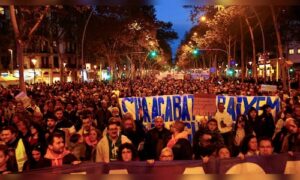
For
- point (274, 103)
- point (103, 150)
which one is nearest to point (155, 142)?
point (103, 150)

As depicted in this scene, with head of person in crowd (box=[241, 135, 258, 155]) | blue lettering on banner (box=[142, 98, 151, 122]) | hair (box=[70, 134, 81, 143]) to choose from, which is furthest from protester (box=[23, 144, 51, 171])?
blue lettering on banner (box=[142, 98, 151, 122])

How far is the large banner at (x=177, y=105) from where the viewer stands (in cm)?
1388

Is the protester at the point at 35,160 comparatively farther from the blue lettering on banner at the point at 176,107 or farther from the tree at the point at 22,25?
the tree at the point at 22,25

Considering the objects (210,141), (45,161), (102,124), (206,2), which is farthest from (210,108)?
(206,2)

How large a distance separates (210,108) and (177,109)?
4.04ft

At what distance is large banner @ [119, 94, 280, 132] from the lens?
13875 millimetres

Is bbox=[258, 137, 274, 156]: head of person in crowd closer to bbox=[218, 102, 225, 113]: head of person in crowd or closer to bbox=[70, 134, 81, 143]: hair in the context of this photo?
bbox=[70, 134, 81, 143]: hair

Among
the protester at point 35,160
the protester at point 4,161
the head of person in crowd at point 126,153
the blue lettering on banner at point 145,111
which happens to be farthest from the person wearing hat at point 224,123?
the protester at point 4,161

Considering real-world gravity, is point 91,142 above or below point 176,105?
below

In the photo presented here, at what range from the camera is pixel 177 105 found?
1398cm

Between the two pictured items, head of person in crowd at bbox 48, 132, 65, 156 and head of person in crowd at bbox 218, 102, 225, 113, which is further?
head of person in crowd at bbox 218, 102, 225, 113

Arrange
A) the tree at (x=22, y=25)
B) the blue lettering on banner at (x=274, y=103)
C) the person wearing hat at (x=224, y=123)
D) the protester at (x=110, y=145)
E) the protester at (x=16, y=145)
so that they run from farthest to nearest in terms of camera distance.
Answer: the tree at (x=22, y=25) → the blue lettering on banner at (x=274, y=103) → the person wearing hat at (x=224, y=123) → the protester at (x=110, y=145) → the protester at (x=16, y=145)

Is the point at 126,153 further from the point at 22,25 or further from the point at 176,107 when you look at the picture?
the point at 22,25

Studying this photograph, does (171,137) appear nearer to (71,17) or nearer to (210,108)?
(210,108)
